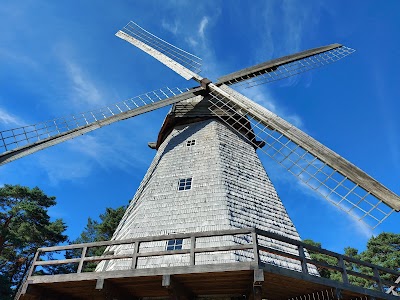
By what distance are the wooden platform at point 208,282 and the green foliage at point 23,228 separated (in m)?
15.7

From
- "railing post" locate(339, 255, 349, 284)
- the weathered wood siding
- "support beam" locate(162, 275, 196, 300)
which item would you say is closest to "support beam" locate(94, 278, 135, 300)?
the weathered wood siding

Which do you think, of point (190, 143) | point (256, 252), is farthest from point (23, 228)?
point (256, 252)

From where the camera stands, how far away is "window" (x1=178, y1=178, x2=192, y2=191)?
9.55 metres

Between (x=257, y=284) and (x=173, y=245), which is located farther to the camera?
(x=173, y=245)

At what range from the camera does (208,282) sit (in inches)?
253

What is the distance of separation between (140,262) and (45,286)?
2114mm

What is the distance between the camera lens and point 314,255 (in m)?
27.3

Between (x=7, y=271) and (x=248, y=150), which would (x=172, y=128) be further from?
(x=7, y=271)

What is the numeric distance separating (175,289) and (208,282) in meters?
0.71

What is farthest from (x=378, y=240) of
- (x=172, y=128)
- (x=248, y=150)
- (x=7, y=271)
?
(x=7, y=271)

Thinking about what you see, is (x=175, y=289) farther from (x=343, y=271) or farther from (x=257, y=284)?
(x=343, y=271)

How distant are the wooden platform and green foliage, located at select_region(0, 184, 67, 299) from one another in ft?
51.7

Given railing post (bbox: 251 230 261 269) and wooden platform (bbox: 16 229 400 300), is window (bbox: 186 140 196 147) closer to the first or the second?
wooden platform (bbox: 16 229 400 300)

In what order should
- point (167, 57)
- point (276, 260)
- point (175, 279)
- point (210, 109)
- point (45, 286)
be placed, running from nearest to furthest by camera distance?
point (175, 279)
point (45, 286)
point (276, 260)
point (210, 109)
point (167, 57)
